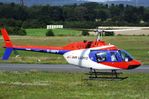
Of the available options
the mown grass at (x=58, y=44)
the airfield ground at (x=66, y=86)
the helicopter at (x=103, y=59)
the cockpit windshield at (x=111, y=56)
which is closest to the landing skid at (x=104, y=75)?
the helicopter at (x=103, y=59)

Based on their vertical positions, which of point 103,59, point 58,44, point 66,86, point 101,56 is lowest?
point 58,44

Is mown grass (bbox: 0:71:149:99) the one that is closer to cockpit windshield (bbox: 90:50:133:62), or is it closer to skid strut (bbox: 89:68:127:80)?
skid strut (bbox: 89:68:127:80)

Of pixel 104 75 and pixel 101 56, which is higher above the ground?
pixel 101 56

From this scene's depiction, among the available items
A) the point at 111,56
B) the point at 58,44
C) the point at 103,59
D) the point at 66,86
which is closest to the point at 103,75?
the point at 103,59

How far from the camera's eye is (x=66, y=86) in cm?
1938

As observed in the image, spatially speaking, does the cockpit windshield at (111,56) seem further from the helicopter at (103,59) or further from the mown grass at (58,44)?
the mown grass at (58,44)

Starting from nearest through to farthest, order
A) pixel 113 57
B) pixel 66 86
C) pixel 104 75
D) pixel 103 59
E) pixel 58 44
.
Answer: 1. pixel 66 86
2. pixel 113 57
3. pixel 103 59
4. pixel 104 75
5. pixel 58 44

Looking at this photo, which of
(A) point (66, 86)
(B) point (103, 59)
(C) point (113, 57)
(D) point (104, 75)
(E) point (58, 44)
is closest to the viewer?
(A) point (66, 86)

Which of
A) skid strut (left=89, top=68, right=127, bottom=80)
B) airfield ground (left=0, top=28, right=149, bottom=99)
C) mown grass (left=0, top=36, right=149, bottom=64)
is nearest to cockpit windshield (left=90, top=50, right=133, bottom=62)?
skid strut (left=89, top=68, right=127, bottom=80)

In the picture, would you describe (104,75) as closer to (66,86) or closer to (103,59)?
(103,59)

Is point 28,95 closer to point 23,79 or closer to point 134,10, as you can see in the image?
point 23,79

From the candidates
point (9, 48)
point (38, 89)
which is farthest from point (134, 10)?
point (38, 89)

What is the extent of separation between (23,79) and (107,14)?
127 metres

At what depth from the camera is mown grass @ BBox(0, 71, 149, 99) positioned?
16.3 m
